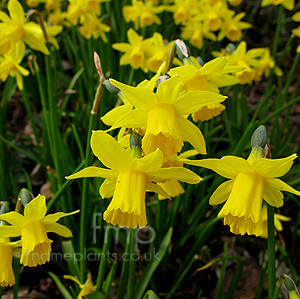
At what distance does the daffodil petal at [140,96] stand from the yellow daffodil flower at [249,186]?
0.75 ft

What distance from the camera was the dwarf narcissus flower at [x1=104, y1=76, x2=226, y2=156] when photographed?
1.10m

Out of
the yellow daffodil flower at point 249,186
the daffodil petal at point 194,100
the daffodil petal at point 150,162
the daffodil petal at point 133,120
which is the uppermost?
the daffodil petal at point 194,100

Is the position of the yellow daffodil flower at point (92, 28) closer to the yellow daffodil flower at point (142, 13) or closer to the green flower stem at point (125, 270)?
the yellow daffodil flower at point (142, 13)

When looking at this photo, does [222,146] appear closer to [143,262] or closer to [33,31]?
[143,262]

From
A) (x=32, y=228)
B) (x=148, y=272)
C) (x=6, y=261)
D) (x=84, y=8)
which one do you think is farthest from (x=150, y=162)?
(x=84, y=8)

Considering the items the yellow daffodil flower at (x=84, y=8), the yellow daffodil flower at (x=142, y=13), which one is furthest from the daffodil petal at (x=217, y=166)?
the yellow daffodil flower at (x=142, y=13)

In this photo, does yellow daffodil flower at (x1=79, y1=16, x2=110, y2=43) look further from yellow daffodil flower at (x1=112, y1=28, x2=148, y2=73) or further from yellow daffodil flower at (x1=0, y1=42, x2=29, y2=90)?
yellow daffodil flower at (x1=0, y1=42, x2=29, y2=90)

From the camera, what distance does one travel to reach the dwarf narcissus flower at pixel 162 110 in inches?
43.1

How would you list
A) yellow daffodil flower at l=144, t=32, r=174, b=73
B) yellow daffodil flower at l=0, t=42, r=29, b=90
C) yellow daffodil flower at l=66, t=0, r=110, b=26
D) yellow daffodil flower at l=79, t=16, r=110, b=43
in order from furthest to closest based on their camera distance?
yellow daffodil flower at l=79, t=16, r=110, b=43, yellow daffodil flower at l=66, t=0, r=110, b=26, yellow daffodil flower at l=144, t=32, r=174, b=73, yellow daffodil flower at l=0, t=42, r=29, b=90

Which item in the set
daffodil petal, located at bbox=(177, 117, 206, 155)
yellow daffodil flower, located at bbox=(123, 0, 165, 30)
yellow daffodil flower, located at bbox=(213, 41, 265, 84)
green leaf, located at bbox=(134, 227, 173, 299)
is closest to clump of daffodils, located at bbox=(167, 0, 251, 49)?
yellow daffodil flower, located at bbox=(123, 0, 165, 30)

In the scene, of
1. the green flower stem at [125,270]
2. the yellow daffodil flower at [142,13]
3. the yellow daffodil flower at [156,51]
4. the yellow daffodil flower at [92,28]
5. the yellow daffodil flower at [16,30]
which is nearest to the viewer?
the green flower stem at [125,270]

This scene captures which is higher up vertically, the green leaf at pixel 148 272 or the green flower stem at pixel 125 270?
the green flower stem at pixel 125 270

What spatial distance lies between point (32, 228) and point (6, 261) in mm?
156

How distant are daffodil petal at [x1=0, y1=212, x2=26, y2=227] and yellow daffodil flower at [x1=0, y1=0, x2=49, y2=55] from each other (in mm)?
1124
